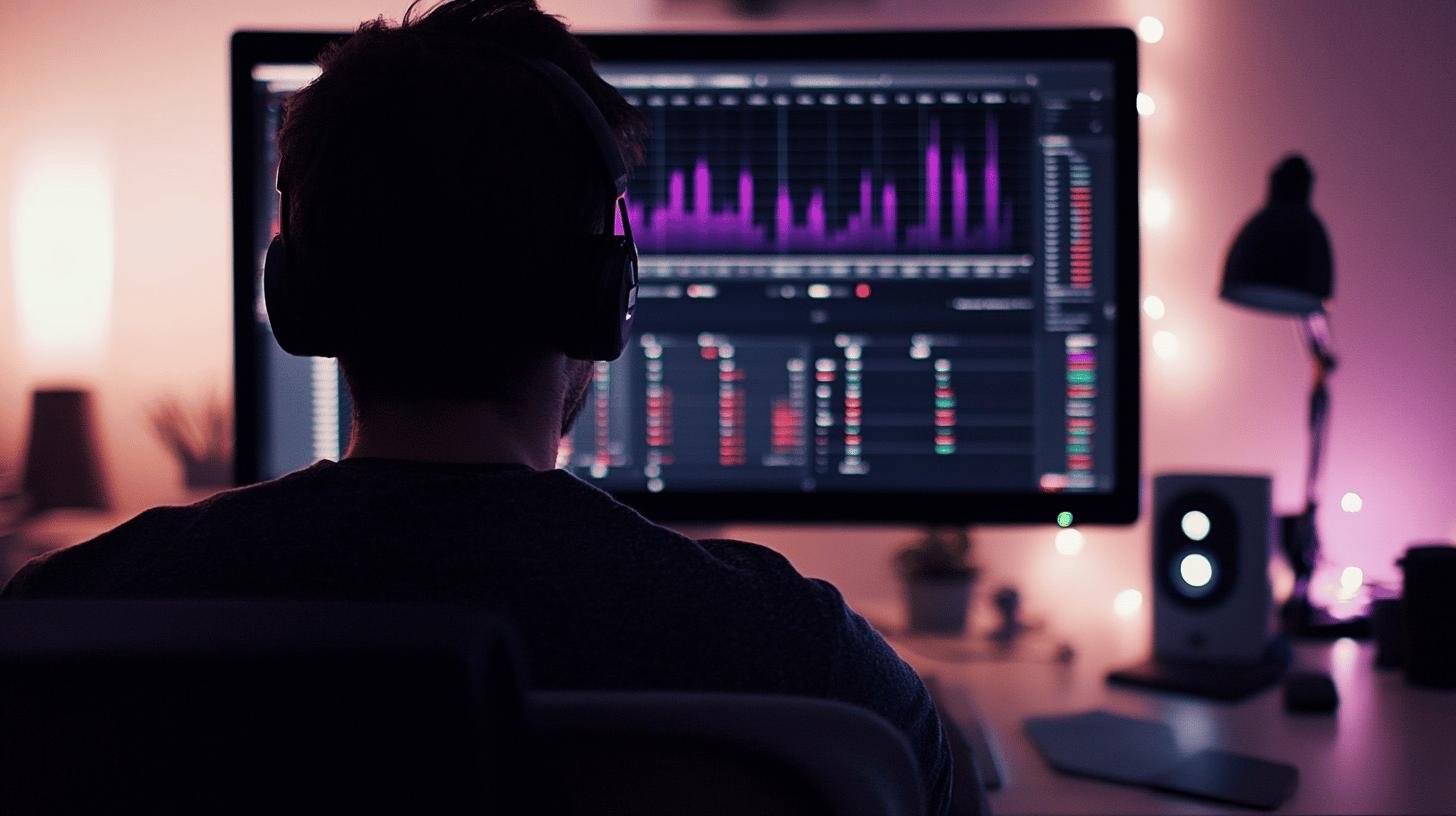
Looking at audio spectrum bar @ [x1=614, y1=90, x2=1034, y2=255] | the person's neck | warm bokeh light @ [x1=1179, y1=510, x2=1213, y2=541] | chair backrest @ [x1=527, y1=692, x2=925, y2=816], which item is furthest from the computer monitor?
chair backrest @ [x1=527, y1=692, x2=925, y2=816]

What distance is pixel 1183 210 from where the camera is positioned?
1.49 meters

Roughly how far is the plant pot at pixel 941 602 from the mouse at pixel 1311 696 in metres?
0.38

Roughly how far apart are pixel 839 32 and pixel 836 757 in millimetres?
883

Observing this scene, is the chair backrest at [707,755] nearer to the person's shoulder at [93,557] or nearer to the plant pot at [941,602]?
the person's shoulder at [93,557]

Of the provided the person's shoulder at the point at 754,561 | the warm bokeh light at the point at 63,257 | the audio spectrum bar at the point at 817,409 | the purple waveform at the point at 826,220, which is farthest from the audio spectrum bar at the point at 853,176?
the warm bokeh light at the point at 63,257

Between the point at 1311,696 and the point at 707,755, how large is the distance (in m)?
0.92

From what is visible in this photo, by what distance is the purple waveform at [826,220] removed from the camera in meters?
1.11

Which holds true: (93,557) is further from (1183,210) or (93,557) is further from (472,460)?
(1183,210)

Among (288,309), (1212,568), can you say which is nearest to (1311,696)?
(1212,568)

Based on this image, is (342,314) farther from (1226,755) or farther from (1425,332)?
(1425,332)

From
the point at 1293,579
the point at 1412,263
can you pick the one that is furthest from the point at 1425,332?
the point at 1293,579

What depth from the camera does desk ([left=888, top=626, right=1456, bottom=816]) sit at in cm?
85

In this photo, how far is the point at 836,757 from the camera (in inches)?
15.6

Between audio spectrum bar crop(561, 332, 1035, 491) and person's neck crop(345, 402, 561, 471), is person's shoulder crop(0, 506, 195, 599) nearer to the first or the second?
person's neck crop(345, 402, 561, 471)
